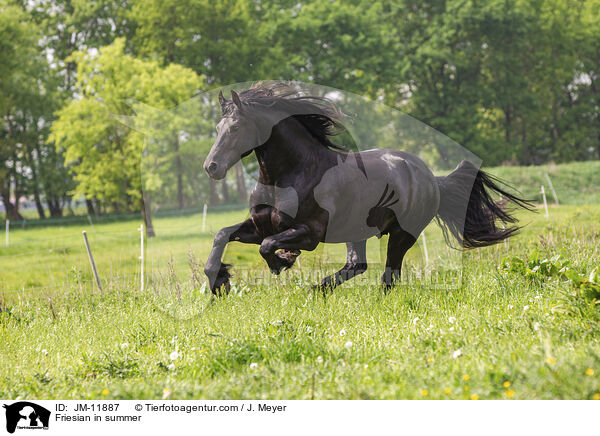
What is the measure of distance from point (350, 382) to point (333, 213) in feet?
5.84

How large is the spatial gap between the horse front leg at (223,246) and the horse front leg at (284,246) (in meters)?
0.31

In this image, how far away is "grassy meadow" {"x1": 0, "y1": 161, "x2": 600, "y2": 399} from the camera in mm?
3092

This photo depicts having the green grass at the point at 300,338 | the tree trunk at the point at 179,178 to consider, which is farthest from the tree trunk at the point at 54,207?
the tree trunk at the point at 179,178

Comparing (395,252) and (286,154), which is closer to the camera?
(286,154)

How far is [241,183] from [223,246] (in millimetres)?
600

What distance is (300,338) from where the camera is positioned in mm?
3930

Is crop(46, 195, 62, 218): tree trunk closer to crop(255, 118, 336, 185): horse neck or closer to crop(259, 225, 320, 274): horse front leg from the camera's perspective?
crop(255, 118, 336, 185): horse neck

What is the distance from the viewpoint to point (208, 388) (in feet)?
10.3

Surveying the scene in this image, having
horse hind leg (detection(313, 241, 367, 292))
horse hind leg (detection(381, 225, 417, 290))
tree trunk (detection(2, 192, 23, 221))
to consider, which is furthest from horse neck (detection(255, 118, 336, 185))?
tree trunk (detection(2, 192, 23, 221))

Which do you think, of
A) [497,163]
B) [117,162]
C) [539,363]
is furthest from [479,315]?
[497,163]

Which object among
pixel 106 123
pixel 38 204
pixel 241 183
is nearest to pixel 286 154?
Answer: pixel 241 183
